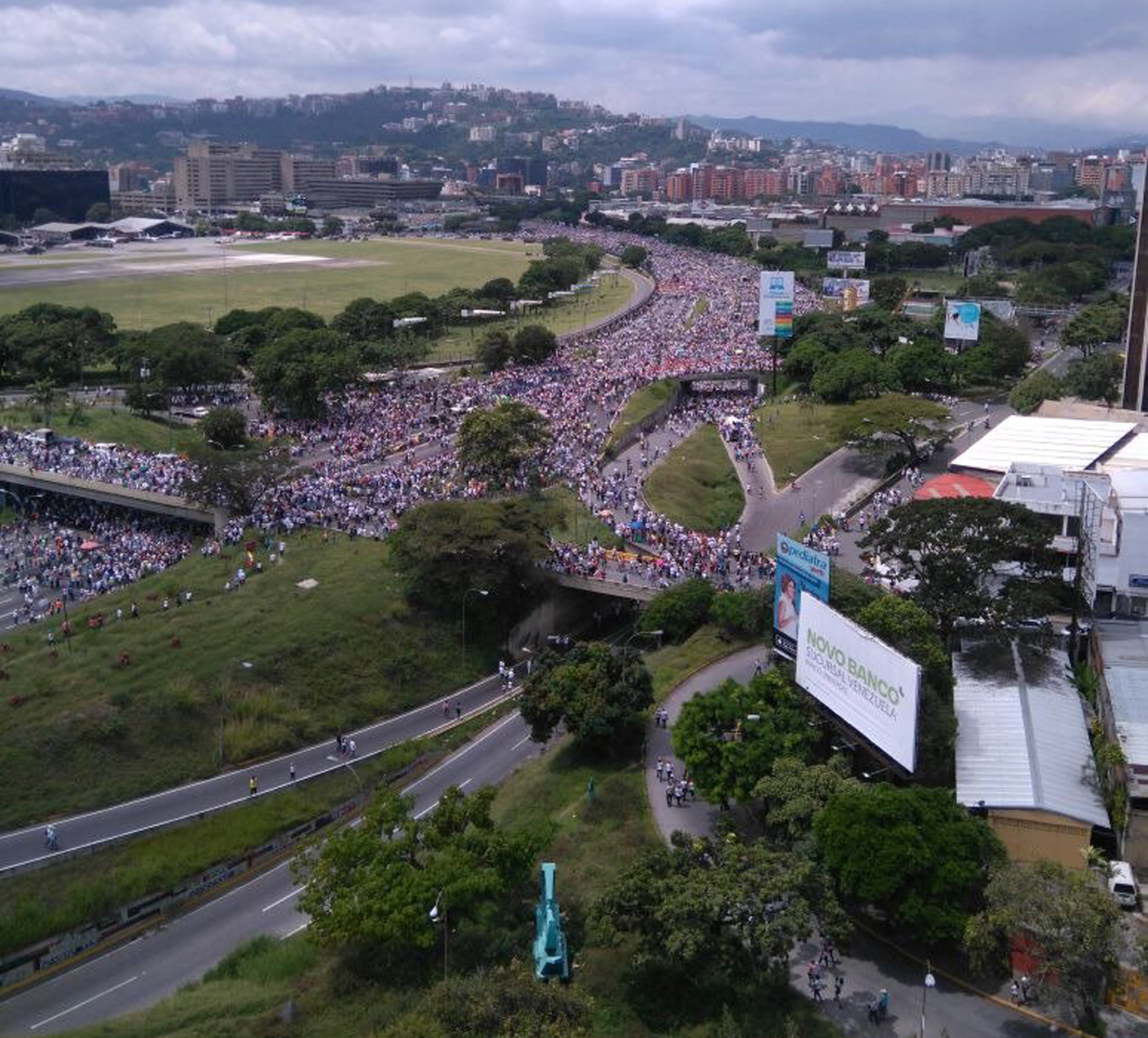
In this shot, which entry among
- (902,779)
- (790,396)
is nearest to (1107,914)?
(902,779)

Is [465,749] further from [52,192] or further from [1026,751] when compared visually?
[52,192]

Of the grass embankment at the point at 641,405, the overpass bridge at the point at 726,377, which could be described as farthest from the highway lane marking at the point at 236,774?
the overpass bridge at the point at 726,377

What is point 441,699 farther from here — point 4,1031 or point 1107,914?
point 1107,914

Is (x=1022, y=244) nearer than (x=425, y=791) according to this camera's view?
No

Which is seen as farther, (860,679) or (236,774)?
(236,774)

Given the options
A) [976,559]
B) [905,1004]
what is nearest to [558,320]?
[976,559]
